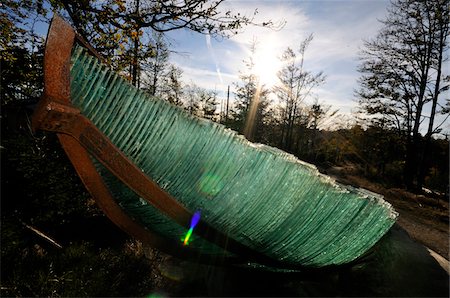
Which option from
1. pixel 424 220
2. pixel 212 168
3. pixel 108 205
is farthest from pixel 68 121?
pixel 424 220

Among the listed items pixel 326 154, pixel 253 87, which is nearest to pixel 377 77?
pixel 253 87

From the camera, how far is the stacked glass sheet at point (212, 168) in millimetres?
1682

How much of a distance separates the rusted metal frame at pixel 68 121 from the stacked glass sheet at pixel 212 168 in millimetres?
164

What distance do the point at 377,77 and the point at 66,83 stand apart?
18.9 meters

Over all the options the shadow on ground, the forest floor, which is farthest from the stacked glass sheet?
the forest floor

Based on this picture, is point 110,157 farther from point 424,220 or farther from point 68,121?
point 424,220

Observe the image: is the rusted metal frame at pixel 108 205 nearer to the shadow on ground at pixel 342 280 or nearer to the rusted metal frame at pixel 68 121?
the rusted metal frame at pixel 68 121

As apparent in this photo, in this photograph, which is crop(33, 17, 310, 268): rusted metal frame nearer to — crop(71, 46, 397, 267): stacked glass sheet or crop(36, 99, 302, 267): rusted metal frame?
crop(36, 99, 302, 267): rusted metal frame

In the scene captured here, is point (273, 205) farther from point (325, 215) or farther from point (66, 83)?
point (66, 83)

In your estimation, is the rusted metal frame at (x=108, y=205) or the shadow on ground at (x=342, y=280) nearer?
the rusted metal frame at (x=108, y=205)

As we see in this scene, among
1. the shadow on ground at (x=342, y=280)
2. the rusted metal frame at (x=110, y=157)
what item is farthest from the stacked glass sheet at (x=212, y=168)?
the shadow on ground at (x=342, y=280)

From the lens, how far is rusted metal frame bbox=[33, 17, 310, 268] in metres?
1.38

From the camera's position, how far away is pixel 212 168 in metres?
1.73

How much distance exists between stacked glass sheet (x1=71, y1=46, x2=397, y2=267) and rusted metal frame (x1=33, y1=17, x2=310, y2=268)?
0.54 feet
